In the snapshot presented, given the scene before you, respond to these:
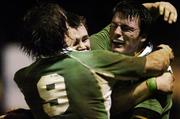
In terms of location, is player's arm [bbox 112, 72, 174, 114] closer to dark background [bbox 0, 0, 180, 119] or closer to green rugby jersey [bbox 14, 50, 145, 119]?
green rugby jersey [bbox 14, 50, 145, 119]

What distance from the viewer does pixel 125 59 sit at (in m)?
2.31

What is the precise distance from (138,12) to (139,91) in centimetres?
42

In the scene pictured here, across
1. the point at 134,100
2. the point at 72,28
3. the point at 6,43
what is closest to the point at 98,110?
the point at 134,100

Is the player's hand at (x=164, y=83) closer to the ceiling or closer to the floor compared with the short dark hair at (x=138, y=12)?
closer to the floor

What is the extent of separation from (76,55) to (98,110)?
20cm

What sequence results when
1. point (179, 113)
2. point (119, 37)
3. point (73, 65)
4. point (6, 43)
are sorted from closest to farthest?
point (73, 65) → point (119, 37) → point (179, 113) → point (6, 43)

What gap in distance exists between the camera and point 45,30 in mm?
2301

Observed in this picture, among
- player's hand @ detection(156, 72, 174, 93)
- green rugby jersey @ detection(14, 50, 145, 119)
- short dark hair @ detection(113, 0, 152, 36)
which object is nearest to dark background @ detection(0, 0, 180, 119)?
short dark hair @ detection(113, 0, 152, 36)

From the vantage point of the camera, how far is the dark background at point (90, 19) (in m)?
4.64

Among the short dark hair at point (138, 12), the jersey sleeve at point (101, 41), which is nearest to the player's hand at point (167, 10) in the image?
the short dark hair at point (138, 12)

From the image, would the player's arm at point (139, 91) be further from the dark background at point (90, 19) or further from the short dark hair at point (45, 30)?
the dark background at point (90, 19)

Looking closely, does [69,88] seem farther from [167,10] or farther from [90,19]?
[90,19]

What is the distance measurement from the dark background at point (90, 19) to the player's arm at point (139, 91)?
2134 mm

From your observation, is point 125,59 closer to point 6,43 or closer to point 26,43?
point 26,43
